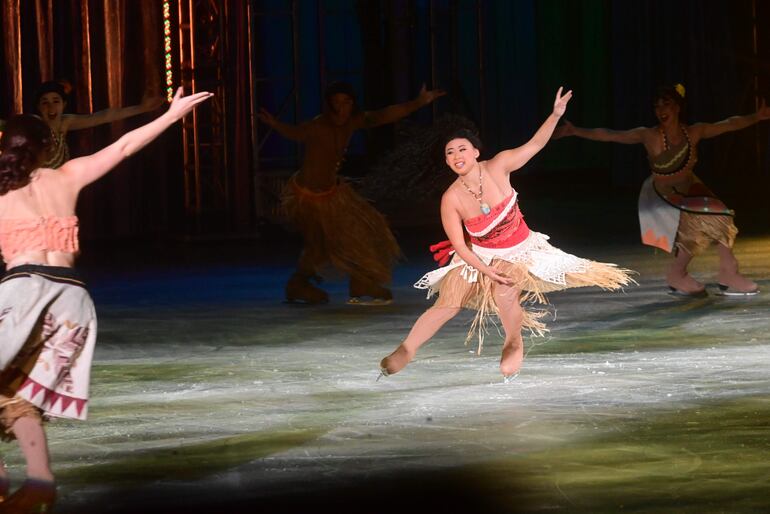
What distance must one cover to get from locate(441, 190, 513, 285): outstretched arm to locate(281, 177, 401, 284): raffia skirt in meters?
3.16

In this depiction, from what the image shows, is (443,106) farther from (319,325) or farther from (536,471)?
(536,471)

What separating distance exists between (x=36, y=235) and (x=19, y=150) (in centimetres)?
27

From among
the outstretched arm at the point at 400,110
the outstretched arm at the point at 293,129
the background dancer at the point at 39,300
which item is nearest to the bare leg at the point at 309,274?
the outstretched arm at the point at 293,129

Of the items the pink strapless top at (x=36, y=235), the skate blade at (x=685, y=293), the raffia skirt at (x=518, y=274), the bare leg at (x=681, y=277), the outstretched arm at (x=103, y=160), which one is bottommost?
the skate blade at (x=685, y=293)

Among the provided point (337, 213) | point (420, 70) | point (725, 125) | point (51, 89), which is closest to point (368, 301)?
point (337, 213)

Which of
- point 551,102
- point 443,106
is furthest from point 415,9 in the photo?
point 551,102

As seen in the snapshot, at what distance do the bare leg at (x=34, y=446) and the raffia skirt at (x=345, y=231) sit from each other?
5422mm

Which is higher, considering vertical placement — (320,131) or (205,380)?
(320,131)

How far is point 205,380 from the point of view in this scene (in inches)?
282

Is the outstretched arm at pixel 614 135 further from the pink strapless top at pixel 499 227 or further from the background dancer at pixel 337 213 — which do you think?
the pink strapless top at pixel 499 227

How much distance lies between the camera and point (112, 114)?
8.01 meters

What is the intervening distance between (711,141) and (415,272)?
10593mm

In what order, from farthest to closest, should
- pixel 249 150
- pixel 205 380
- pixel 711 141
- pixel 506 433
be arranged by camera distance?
pixel 711 141, pixel 249 150, pixel 205 380, pixel 506 433

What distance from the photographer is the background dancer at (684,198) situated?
977cm
